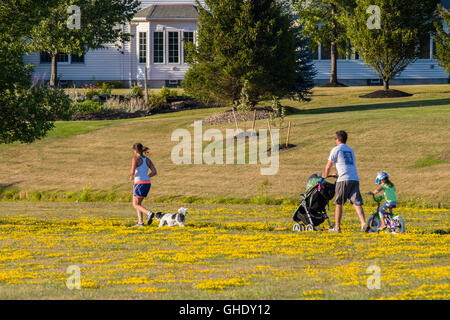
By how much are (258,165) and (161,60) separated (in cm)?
2677

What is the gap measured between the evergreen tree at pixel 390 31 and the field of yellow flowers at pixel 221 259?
22760mm

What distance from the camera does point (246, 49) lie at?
3341cm

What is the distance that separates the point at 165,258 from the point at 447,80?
44.9 metres

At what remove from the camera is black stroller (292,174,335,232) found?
14906 millimetres

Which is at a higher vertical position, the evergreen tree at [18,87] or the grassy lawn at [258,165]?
the evergreen tree at [18,87]

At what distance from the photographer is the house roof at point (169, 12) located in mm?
51375

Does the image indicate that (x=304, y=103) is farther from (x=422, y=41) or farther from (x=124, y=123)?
(x=124, y=123)

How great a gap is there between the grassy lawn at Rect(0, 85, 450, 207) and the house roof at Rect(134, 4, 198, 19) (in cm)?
1359

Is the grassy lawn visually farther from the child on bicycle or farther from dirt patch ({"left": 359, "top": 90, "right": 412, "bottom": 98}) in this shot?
the child on bicycle
